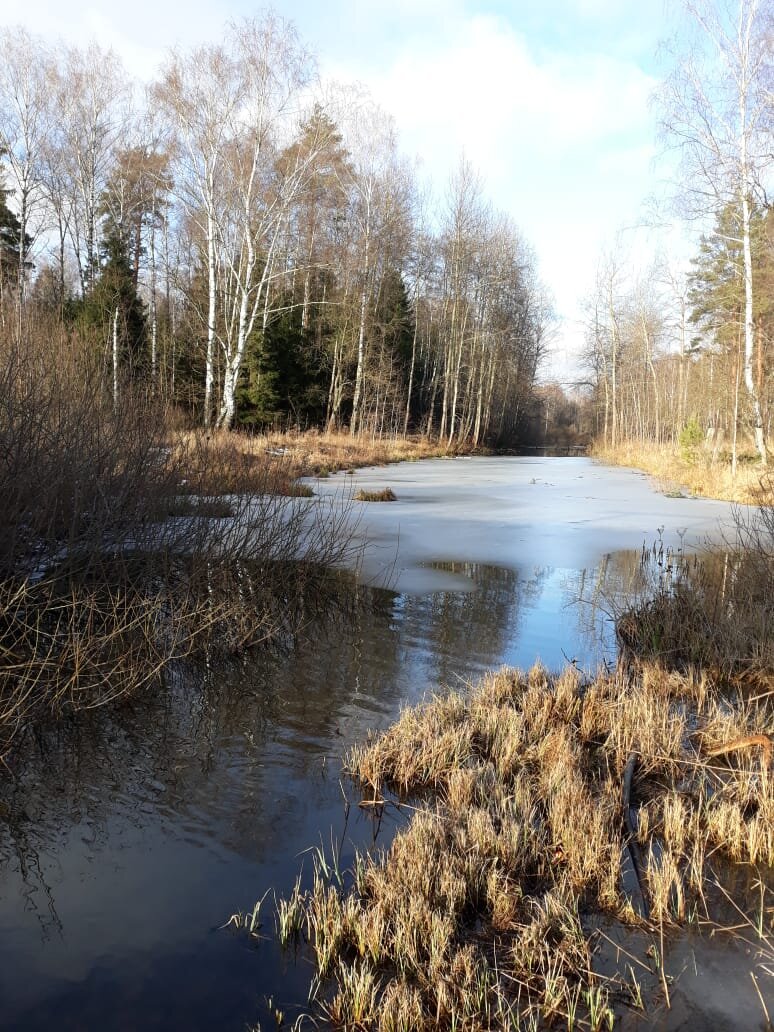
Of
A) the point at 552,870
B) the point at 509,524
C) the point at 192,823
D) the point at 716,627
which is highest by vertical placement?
the point at 509,524

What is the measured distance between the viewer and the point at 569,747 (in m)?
3.83

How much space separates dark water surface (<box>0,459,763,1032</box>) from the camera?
7.60 ft

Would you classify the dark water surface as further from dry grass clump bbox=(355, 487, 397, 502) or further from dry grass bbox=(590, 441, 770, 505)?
dry grass bbox=(590, 441, 770, 505)

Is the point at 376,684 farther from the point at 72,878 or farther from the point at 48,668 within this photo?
the point at 72,878

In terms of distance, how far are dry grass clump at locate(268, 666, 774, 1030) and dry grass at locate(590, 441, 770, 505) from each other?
728 cm

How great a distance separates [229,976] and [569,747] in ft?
6.94

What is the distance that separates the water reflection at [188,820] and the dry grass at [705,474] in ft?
24.7

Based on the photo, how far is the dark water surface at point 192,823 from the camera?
7.60 feet

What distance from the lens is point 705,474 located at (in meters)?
17.9

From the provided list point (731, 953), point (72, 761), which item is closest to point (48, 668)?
point (72, 761)

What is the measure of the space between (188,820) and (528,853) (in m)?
1.53

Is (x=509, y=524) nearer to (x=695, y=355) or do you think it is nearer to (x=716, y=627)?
(x=716, y=627)

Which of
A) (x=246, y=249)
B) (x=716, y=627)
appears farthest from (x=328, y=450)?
(x=716, y=627)

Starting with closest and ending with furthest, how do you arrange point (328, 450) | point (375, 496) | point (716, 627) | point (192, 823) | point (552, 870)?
point (552, 870) < point (192, 823) < point (716, 627) < point (375, 496) < point (328, 450)
